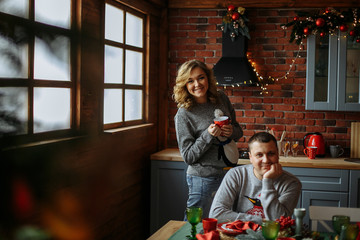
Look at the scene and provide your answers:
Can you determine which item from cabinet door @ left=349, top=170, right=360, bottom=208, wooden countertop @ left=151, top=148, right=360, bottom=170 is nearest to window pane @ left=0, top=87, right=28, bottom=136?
wooden countertop @ left=151, top=148, right=360, bottom=170

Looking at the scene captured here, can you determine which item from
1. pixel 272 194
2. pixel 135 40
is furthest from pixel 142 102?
pixel 272 194

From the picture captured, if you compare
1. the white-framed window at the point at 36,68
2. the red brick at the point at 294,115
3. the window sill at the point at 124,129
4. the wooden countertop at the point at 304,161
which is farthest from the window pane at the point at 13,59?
the red brick at the point at 294,115

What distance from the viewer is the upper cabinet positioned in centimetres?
413

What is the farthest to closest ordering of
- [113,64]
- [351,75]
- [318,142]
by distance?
[318,142]
[351,75]
[113,64]

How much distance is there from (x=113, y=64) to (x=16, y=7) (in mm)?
1346

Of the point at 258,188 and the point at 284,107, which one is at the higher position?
the point at 284,107

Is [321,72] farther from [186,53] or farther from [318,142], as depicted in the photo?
[186,53]

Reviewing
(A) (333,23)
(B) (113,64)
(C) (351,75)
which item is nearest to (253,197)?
(B) (113,64)

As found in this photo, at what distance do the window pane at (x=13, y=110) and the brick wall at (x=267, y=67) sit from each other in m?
2.49

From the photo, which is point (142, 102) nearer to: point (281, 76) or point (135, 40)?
point (135, 40)

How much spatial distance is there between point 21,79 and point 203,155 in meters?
1.29

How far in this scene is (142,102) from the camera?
4246 mm

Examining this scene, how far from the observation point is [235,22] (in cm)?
434

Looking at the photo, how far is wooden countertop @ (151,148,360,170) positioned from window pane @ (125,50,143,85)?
2.34ft
